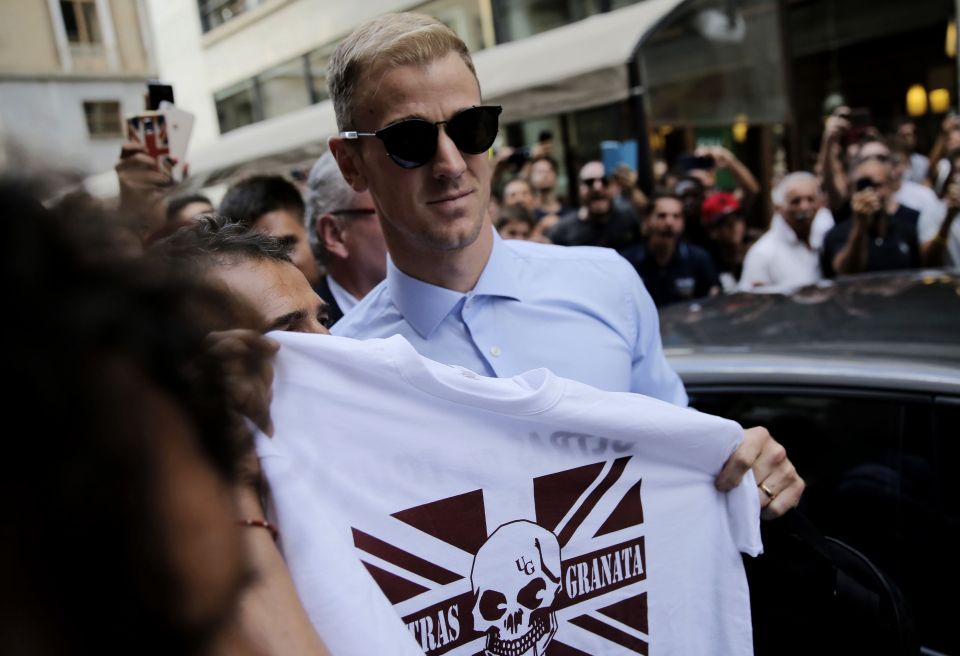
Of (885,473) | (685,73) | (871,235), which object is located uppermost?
(685,73)

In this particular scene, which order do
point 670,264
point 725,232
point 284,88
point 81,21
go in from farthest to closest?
point 81,21 < point 284,88 < point 725,232 < point 670,264

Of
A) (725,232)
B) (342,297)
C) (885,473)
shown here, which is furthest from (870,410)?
(725,232)

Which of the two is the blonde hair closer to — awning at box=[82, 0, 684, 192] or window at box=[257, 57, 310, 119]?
awning at box=[82, 0, 684, 192]

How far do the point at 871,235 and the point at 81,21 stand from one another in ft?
72.5

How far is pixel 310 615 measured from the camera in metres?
0.88

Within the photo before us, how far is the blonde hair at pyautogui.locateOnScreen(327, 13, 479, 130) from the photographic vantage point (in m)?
1.57

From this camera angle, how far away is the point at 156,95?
3291 mm

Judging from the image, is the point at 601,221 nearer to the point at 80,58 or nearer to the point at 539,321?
the point at 539,321

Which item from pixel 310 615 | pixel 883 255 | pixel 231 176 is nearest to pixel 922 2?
pixel 883 255

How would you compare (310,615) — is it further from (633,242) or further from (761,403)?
(633,242)

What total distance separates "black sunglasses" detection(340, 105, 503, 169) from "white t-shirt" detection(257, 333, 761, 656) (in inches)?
23.5

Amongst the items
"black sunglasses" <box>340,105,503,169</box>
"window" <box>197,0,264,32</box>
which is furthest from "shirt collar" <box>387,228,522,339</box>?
"window" <box>197,0,264,32</box>

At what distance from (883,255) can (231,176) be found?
7532 millimetres

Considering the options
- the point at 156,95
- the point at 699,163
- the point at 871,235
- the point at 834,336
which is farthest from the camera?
the point at 699,163
